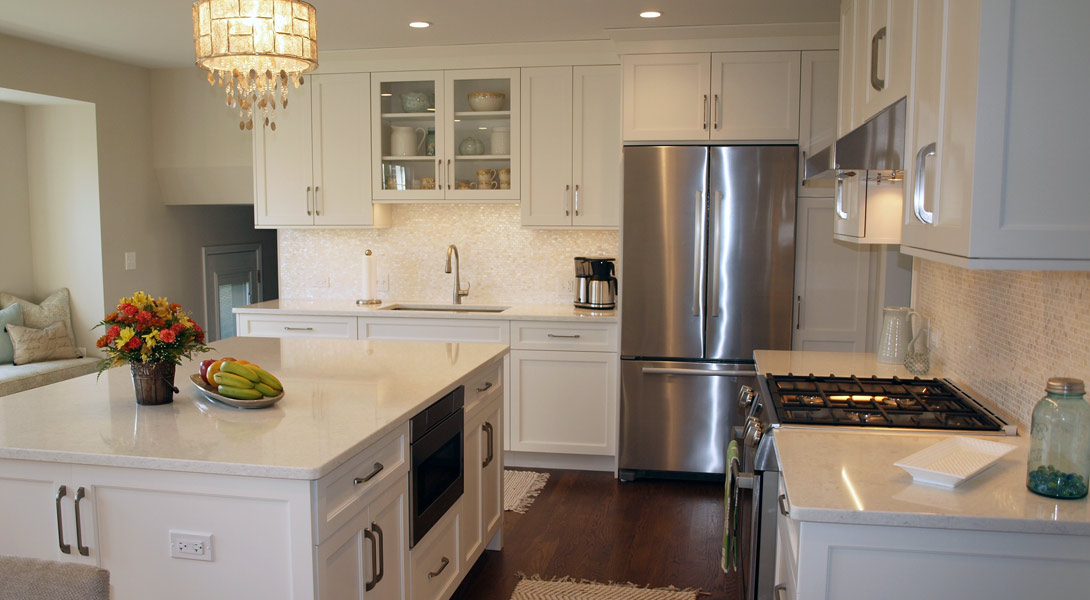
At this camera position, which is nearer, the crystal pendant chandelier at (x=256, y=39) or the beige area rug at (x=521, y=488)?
the crystal pendant chandelier at (x=256, y=39)

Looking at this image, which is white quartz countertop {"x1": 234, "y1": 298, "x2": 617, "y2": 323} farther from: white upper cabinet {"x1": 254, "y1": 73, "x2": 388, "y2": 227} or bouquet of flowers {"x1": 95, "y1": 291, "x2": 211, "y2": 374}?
bouquet of flowers {"x1": 95, "y1": 291, "x2": 211, "y2": 374}

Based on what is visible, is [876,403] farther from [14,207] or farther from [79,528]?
[14,207]

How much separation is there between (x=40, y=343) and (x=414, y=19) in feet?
9.96

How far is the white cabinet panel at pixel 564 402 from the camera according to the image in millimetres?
4535

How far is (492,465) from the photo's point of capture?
3246 mm

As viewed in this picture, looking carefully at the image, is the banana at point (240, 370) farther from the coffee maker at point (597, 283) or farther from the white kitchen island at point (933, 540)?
the coffee maker at point (597, 283)

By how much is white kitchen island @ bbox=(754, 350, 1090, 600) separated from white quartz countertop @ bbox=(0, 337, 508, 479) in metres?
1.03

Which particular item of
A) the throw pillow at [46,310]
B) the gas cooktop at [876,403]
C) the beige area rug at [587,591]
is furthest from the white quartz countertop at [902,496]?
the throw pillow at [46,310]

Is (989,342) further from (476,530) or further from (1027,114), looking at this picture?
(476,530)

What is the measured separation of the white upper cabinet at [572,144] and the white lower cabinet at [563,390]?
66 cm

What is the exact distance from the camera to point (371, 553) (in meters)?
2.12

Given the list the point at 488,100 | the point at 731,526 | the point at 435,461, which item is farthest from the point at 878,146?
→ the point at 488,100

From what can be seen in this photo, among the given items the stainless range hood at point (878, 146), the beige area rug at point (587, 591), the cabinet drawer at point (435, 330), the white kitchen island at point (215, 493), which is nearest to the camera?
the white kitchen island at point (215, 493)

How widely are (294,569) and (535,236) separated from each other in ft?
11.3
